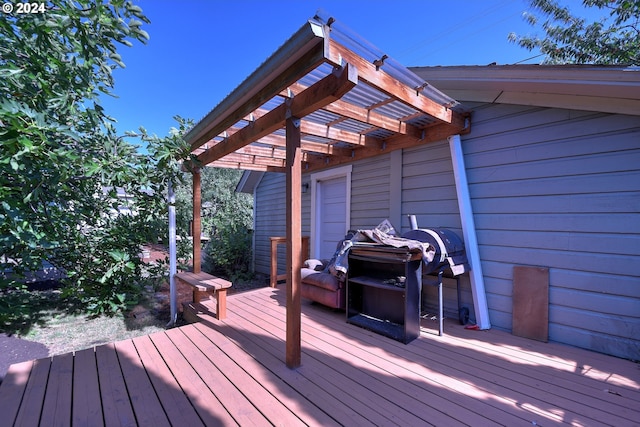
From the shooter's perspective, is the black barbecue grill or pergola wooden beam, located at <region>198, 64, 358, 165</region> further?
the black barbecue grill

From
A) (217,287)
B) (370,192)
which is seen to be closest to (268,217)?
(370,192)

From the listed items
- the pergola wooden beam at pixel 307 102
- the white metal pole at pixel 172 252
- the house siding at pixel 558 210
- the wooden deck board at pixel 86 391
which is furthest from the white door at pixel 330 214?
the wooden deck board at pixel 86 391

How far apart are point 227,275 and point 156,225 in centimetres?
338

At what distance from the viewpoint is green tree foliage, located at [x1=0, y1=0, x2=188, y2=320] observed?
220 centimetres

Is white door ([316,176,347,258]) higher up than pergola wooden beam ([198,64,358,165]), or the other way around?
pergola wooden beam ([198,64,358,165])

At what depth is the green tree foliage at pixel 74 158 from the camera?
2.20 m

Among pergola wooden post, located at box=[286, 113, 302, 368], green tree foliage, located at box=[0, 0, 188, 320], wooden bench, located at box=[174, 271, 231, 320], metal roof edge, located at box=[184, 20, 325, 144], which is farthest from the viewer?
wooden bench, located at box=[174, 271, 231, 320]

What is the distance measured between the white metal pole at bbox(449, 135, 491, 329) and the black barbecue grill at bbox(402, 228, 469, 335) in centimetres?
9

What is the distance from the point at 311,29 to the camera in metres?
1.49

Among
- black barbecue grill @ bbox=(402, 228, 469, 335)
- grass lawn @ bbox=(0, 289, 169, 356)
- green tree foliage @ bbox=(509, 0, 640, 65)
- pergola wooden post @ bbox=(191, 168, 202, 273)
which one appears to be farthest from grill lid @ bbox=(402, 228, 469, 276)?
green tree foliage @ bbox=(509, 0, 640, 65)

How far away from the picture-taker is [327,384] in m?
1.85

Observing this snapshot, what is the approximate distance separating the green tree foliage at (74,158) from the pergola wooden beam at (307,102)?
1348 millimetres

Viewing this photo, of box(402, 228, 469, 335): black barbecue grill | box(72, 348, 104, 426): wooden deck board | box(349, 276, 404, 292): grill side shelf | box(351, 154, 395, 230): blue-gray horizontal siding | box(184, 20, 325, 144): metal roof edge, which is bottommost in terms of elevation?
box(72, 348, 104, 426): wooden deck board

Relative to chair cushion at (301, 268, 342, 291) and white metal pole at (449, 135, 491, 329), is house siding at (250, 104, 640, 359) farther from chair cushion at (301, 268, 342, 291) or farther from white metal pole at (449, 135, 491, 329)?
chair cushion at (301, 268, 342, 291)
